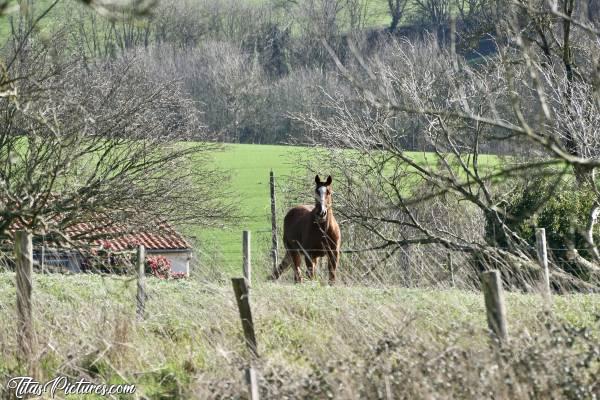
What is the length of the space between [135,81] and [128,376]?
20448mm

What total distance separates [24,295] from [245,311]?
8.07 feet

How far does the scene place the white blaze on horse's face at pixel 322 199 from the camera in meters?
16.1

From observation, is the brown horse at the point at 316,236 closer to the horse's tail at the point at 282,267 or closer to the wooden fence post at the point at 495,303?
the horse's tail at the point at 282,267

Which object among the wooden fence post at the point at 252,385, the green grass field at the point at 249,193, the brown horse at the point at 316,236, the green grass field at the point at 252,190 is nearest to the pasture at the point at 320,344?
the wooden fence post at the point at 252,385

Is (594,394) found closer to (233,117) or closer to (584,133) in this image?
(584,133)

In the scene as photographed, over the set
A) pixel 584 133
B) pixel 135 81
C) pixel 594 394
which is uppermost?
pixel 135 81

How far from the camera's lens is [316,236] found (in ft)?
55.2

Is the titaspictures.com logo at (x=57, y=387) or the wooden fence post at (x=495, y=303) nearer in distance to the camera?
the wooden fence post at (x=495, y=303)

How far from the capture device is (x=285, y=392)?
6.25m

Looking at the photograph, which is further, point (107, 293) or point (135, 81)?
point (135, 81)

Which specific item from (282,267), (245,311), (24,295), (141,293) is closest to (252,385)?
(245,311)

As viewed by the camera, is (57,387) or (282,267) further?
(282,267)

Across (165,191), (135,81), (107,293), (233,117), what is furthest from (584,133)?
(233,117)

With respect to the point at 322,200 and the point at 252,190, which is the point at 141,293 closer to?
the point at 322,200
